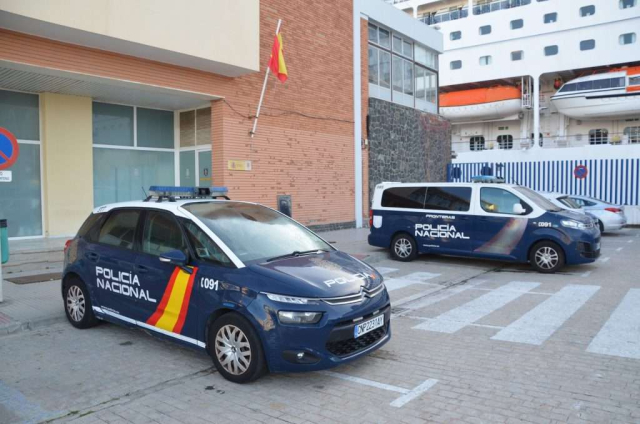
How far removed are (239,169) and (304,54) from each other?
4911 mm

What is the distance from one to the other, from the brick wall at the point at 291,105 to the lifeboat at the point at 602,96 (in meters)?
21.3

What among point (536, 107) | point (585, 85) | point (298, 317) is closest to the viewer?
point (298, 317)

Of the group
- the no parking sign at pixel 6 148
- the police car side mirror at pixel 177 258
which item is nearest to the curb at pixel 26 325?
the no parking sign at pixel 6 148

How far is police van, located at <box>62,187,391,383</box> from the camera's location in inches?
172

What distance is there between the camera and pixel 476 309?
752 centimetres

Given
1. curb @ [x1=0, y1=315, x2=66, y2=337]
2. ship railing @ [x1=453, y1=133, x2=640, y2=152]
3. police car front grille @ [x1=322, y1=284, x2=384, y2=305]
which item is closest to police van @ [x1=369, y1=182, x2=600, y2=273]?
police car front grille @ [x1=322, y1=284, x2=384, y2=305]

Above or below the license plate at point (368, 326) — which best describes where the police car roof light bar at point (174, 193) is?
above

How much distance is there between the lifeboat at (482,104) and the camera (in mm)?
36844

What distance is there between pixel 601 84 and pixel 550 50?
442cm

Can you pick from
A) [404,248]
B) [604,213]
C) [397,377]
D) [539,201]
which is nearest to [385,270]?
[404,248]

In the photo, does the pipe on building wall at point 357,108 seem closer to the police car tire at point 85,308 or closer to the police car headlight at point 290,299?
the police car tire at point 85,308

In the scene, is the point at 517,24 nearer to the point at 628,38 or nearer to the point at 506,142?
the point at 628,38

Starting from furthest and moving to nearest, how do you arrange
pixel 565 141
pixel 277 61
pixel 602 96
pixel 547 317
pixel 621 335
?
pixel 565 141 < pixel 602 96 < pixel 277 61 < pixel 547 317 < pixel 621 335

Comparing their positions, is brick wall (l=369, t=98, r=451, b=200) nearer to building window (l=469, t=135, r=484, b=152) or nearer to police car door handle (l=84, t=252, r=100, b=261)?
police car door handle (l=84, t=252, r=100, b=261)
